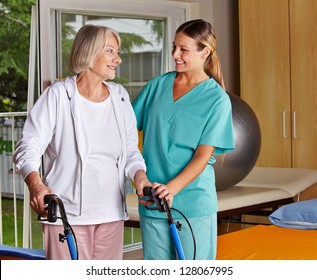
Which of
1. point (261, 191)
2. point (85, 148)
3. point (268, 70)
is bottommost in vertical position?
point (261, 191)

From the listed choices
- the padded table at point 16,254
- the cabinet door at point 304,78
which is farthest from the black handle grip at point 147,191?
the cabinet door at point 304,78

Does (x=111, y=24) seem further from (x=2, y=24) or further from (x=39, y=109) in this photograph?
(x=2, y=24)

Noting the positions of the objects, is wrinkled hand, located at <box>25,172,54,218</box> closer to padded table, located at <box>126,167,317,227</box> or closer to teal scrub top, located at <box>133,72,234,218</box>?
teal scrub top, located at <box>133,72,234,218</box>

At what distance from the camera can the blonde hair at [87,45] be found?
2.02 meters

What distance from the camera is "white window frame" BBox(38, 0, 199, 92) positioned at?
4.40 meters

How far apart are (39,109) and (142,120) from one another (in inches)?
23.4

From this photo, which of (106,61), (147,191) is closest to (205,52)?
(106,61)

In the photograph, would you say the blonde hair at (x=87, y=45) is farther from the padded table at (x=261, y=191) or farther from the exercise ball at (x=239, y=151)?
the exercise ball at (x=239, y=151)

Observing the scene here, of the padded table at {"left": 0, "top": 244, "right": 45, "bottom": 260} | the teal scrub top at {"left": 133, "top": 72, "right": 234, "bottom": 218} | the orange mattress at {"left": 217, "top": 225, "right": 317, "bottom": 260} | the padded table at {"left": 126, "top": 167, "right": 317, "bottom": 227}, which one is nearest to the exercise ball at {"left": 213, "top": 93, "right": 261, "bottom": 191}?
the padded table at {"left": 126, "top": 167, "right": 317, "bottom": 227}

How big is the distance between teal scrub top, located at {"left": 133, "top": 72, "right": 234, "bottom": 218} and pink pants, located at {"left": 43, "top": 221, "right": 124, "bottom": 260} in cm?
30

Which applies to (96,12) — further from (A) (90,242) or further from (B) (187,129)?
(A) (90,242)

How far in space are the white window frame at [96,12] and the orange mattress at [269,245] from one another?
1.63 metres

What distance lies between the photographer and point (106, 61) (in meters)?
2.04

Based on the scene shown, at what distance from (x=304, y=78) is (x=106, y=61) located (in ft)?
10.4
